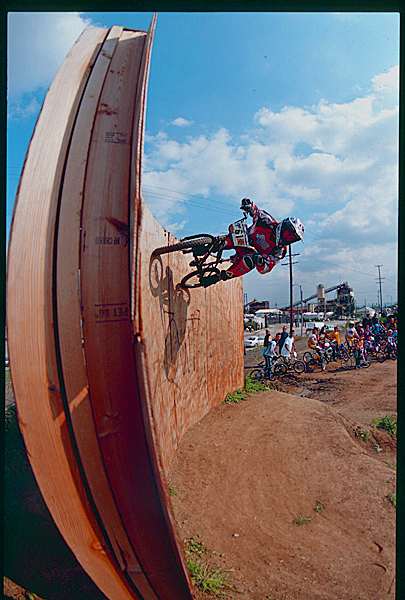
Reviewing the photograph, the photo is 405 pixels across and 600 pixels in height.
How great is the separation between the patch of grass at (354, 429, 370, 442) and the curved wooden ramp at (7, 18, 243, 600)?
187 inches

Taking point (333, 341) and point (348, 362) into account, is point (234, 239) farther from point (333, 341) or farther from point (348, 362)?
point (348, 362)

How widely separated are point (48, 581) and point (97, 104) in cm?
346

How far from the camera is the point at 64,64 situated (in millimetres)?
2414

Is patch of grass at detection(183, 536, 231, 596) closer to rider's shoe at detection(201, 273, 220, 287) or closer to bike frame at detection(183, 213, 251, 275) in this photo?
rider's shoe at detection(201, 273, 220, 287)

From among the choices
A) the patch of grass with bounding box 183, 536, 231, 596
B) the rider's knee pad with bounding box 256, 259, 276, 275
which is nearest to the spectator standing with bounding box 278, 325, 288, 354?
the rider's knee pad with bounding box 256, 259, 276, 275

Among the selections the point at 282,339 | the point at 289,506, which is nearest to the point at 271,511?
the point at 289,506

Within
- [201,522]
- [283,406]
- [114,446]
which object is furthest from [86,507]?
[283,406]

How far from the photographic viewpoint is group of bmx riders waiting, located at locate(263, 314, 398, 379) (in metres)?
11.6

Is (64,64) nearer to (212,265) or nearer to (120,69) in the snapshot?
(120,69)

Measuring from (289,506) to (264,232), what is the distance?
10.9 ft

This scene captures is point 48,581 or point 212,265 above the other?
point 212,265

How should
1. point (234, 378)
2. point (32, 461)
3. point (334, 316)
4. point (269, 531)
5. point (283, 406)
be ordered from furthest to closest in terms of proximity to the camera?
1. point (334, 316)
2. point (234, 378)
3. point (283, 406)
4. point (269, 531)
5. point (32, 461)

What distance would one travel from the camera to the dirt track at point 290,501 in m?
2.63

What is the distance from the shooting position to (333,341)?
13.3 meters
